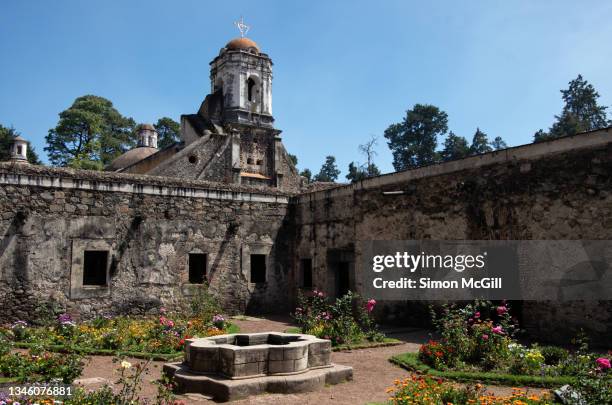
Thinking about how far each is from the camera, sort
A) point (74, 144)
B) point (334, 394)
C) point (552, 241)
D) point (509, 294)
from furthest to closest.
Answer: point (74, 144), point (509, 294), point (552, 241), point (334, 394)

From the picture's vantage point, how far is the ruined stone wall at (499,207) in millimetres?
8953

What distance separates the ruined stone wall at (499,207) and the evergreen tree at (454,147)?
41.6 meters

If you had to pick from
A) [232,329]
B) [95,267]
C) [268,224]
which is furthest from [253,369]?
[268,224]

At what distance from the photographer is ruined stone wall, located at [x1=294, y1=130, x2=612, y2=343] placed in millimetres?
8953

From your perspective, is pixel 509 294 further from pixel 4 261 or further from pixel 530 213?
pixel 4 261

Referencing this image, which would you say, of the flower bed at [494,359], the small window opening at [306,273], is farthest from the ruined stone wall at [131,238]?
the flower bed at [494,359]

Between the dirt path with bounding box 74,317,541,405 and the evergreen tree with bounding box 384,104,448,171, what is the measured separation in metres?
45.5

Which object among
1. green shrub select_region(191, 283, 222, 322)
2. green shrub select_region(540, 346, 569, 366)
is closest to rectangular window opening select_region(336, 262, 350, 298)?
green shrub select_region(191, 283, 222, 322)

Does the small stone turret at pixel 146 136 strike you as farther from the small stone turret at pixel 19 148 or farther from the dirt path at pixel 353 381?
the dirt path at pixel 353 381

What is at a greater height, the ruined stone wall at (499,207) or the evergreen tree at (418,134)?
the evergreen tree at (418,134)

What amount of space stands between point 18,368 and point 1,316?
5466mm

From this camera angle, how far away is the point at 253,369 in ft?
21.8

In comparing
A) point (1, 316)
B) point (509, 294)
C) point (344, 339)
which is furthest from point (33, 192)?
point (509, 294)

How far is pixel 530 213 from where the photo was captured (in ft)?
32.4
